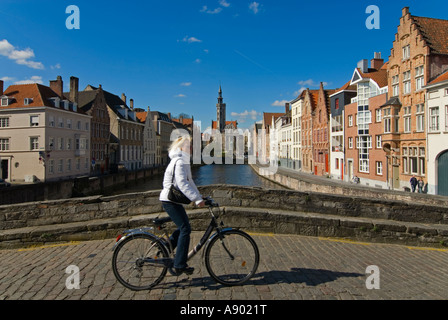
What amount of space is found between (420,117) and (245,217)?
2373cm

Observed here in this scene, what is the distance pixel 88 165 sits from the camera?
1922 inches

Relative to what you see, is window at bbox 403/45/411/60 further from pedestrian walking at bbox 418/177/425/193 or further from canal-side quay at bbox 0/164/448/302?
canal-side quay at bbox 0/164/448/302

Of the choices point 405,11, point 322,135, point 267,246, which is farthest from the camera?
point 322,135

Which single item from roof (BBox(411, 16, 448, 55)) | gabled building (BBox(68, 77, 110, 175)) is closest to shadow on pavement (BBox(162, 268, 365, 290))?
roof (BBox(411, 16, 448, 55))

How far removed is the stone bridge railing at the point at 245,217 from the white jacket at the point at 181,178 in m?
Result: 3.09

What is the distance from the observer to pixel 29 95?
126ft

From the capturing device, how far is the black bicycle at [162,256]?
4.30 m

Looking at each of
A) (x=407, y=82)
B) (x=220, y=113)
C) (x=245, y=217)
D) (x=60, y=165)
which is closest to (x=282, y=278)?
(x=245, y=217)

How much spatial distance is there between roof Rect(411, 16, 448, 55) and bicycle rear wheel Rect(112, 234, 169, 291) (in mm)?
28329

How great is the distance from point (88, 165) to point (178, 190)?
162 ft

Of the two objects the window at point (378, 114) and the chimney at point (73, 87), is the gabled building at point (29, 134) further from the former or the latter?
the window at point (378, 114)

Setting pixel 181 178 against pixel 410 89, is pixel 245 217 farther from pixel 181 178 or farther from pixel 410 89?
pixel 410 89

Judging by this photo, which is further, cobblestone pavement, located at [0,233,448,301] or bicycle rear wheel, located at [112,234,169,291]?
bicycle rear wheel, located at [112,234,169,291]

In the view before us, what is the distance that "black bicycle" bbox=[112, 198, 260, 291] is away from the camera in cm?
430
